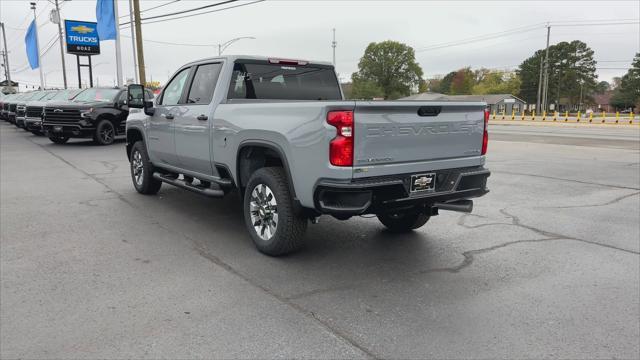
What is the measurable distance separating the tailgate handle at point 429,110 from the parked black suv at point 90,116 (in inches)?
542

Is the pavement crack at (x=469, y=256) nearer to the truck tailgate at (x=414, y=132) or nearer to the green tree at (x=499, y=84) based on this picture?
the truck tailgate at (x=414, y=132)

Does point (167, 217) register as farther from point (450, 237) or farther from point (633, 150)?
point (633, 150)

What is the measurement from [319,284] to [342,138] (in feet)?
4.12

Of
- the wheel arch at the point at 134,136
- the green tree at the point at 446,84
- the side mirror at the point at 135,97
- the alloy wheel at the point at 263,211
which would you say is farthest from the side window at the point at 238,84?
the green tree at the point at 446,84

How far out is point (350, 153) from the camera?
3.80m

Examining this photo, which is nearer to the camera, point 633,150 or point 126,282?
point 126,282

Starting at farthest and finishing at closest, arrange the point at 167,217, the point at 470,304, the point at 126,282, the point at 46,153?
the point at 46,153 → the point at 167,217 → the point at 126,282 → the point at 470,304

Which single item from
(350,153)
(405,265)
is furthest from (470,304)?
(350,153)

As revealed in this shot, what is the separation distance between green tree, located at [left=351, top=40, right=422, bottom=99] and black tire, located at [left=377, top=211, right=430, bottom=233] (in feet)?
340

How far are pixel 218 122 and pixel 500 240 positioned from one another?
11.1 feet

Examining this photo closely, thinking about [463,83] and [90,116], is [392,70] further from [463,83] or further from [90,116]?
[90,116]

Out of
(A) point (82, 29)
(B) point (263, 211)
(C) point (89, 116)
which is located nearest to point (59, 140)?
(C) point (89, 116)

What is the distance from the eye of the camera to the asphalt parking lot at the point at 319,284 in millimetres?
3115

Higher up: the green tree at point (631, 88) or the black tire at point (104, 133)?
the green tree at point (631, 88)
